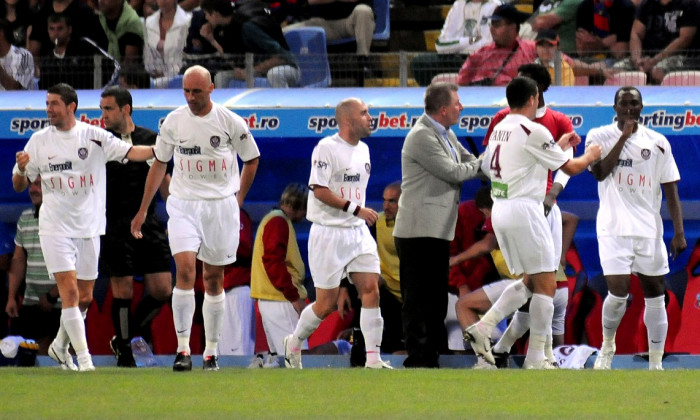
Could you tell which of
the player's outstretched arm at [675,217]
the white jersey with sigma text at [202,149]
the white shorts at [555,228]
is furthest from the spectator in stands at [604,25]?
the white jersey with sigma text at [202,149]

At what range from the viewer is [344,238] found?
8.55 metres

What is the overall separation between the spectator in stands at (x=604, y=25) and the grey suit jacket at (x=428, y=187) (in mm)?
3618

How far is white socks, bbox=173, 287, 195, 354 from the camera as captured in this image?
26.3ft

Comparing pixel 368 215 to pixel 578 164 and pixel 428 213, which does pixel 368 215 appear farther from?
pixel 578 164

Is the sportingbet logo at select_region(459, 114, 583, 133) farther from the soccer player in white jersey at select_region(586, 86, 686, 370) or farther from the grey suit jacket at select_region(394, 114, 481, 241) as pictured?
the grey suit jacket at select_region(394, 114, 481, 241)

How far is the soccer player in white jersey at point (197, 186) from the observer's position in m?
7.95

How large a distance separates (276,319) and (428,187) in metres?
2.49

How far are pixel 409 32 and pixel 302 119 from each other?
135 inches

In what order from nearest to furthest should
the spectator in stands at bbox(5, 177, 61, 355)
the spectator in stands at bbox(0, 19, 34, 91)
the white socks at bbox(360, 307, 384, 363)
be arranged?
the white socks at bbox(360, 307, 384, 363), the spectator in stands at bbox(5, 177, 61, 355), the spectator in stands at bbox(0, 19, 34, 91)

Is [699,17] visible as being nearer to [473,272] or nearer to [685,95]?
[685,95]

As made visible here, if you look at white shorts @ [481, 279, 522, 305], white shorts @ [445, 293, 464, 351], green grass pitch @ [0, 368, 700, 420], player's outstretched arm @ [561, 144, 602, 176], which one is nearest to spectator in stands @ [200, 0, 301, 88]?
white shorts @ [445, 293, 464, 351]

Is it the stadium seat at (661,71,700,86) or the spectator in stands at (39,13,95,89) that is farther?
the spectator in stands at (39,13,95,89)

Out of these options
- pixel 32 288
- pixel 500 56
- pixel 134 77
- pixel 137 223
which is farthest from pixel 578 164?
pixel 32 288

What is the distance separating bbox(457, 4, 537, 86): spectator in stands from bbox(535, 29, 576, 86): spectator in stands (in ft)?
0.25
